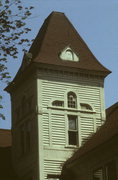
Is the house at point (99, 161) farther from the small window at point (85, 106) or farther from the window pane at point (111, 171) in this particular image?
the small window at point (85, 106)

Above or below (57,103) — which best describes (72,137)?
below

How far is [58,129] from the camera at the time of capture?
128ft

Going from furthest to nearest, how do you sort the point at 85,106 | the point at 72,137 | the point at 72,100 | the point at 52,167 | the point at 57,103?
1. the point at 85,106
2. the point at 72,100
3. the point at 57,103
4. the point at 72,137
5. the point at 52,167

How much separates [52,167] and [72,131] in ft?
11.0

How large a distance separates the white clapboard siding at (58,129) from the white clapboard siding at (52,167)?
1.40 meters

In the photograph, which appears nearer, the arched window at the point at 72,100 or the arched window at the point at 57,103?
the arched window at the point at 57,103

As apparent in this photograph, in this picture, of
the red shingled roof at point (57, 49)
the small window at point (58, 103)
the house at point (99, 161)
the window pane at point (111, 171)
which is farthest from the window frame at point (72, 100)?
the window pane at point (111, 171)

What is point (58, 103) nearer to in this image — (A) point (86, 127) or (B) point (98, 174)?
(A) point (86, 127)

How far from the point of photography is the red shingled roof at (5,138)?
46594 mm

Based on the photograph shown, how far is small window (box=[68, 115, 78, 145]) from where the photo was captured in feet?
129

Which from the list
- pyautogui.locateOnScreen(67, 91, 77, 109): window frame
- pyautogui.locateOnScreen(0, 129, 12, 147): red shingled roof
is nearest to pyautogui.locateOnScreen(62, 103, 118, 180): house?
pyautogui.locateOnScreen(67, 91, 77, 109): window frame

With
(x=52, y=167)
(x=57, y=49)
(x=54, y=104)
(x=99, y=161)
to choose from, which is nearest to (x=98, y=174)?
Answer: (x=99, y=161)

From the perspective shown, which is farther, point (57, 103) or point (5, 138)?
point (5, 138)

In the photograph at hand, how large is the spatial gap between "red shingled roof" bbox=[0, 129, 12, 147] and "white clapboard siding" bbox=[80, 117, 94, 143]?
882cm
